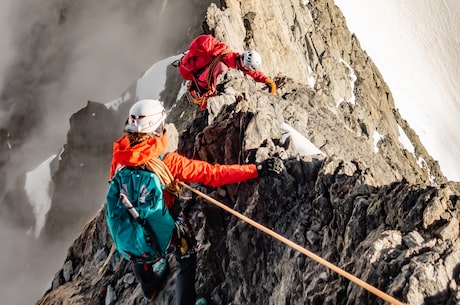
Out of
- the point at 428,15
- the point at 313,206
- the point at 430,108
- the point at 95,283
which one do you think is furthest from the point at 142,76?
the point at 428,15

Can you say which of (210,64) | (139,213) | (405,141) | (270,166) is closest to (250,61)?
(210,64)

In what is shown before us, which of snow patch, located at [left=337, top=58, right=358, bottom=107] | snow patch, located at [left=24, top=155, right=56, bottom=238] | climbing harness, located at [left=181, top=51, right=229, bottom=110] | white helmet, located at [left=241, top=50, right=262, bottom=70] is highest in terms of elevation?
snow patch, located at [left=24, top=155, right=56, bottom=238]

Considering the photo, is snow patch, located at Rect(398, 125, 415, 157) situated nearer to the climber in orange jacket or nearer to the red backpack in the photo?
the red backpack

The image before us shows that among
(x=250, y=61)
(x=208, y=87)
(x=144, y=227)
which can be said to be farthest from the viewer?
(x=208, y=87)

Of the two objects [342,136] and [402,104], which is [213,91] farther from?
[402,104]

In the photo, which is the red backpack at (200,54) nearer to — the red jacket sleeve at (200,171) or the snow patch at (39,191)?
the red jacket sleeve at (200,171)

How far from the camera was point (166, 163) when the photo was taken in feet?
23.9

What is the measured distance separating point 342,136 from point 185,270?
36.0ft

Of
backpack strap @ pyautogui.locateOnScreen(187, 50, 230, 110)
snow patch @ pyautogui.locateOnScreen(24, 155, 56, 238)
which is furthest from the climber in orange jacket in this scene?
snow patch @ pyautogui.locateOnScreen(24, 155, 56, 238)

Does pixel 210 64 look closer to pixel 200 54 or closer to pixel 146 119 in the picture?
pixel 200 54

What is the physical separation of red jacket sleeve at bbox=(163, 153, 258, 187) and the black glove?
0.44 m

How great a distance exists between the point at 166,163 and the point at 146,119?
735mm

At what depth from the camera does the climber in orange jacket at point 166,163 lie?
6895 mm

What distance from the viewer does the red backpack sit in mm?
13758
